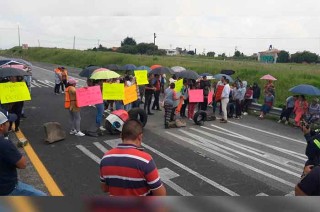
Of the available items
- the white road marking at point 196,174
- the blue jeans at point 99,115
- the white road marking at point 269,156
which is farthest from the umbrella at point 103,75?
the white road marking at point 269,156

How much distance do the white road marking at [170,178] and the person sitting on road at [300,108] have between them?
821 centimetres

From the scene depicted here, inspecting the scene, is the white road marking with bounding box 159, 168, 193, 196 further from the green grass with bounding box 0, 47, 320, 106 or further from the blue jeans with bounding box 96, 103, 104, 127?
the green grass with bounding box 0, 47, 320, 106

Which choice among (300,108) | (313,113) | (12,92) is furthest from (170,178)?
(300,108)

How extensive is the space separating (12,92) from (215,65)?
94.5ft

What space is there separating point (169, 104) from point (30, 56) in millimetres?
76941

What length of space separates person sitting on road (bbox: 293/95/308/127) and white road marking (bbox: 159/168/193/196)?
821 centimetres

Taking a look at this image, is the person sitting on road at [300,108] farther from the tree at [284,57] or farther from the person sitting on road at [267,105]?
the tree at [284,57]

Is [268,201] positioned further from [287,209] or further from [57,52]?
[57,52]

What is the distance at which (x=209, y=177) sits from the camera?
7.04 m

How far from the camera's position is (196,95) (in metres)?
13.9

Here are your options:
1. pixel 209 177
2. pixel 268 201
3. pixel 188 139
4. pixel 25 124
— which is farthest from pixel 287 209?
pixel 25 124

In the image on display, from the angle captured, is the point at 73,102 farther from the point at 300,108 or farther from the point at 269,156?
the point at 300,108

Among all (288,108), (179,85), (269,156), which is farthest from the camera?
(288,108)

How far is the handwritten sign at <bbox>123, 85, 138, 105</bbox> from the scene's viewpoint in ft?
38.4
